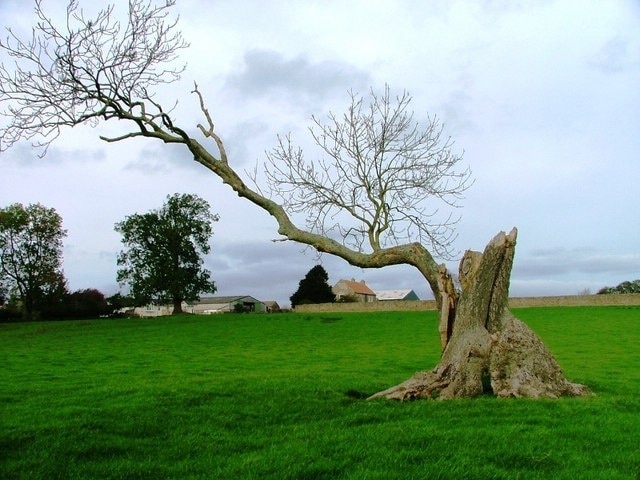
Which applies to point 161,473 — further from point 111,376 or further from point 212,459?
point 111,376

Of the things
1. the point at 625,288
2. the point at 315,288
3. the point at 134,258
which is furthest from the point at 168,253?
the point at 625,288

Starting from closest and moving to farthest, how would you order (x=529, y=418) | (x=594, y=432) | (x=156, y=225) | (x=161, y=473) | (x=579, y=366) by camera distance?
(x=161, y=473)
(x=594, y=432)
(x=529, y=418)
(x=579, y=366)
(x=156, y=225)

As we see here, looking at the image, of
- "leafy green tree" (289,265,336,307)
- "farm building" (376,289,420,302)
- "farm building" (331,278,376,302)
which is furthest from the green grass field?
"farm building" (376,289,420,302)

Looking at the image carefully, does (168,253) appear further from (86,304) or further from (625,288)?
(625,288)

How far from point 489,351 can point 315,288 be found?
91719 millimetres

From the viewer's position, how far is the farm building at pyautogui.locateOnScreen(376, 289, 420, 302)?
15075 cm

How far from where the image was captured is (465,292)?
541 inches

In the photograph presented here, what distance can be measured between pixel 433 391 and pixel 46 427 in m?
7.30

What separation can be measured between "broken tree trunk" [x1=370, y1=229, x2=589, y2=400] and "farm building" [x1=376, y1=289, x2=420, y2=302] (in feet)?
445

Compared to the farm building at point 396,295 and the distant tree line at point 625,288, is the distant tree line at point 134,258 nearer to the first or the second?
the distant tree line at point 625,288

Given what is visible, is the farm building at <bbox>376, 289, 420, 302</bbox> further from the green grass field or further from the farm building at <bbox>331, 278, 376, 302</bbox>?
the green grass field

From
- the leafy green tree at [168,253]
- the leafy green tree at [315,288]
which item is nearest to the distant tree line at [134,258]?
the leafy green tree at [168,253]

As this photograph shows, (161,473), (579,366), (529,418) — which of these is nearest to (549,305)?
(579,366)

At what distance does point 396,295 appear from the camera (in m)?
152
